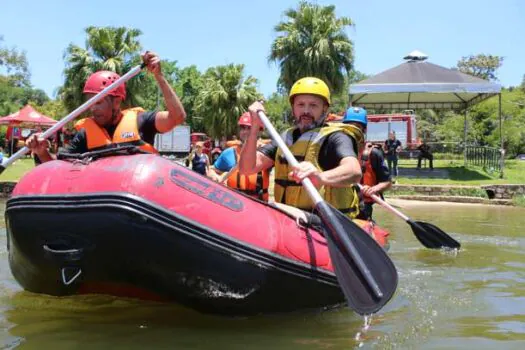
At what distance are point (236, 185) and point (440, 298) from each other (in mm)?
2123

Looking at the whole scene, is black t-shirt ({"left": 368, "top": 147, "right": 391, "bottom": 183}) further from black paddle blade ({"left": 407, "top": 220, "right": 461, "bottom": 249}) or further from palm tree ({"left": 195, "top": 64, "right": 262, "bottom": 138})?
palm tree ({"left": 195, "top": 64, "right": 262, "bottom": 138})

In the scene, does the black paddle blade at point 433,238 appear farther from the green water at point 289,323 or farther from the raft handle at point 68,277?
the raft handle at point 68,277

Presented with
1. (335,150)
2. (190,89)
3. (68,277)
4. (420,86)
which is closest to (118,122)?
(68,277)

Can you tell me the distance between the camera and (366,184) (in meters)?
6.60

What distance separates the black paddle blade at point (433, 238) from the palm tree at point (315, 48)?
17222mm

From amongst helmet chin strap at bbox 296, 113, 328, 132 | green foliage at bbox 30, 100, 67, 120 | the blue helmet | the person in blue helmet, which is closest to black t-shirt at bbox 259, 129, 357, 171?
helmet chin strap at bbox 296, 113, 328, 132

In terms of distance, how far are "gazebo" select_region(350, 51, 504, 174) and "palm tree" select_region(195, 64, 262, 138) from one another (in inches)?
366

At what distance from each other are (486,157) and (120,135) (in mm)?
18022

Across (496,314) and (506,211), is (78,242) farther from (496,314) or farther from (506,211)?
(506,211)

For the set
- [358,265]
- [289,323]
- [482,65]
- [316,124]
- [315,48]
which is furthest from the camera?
[482,65]

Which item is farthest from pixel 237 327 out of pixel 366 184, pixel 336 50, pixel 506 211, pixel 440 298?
pixel 336 50

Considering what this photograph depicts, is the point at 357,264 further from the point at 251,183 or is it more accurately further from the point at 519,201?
the point at 519,201

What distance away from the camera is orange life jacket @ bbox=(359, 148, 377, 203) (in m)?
6.49

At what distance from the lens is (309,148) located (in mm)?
4004
